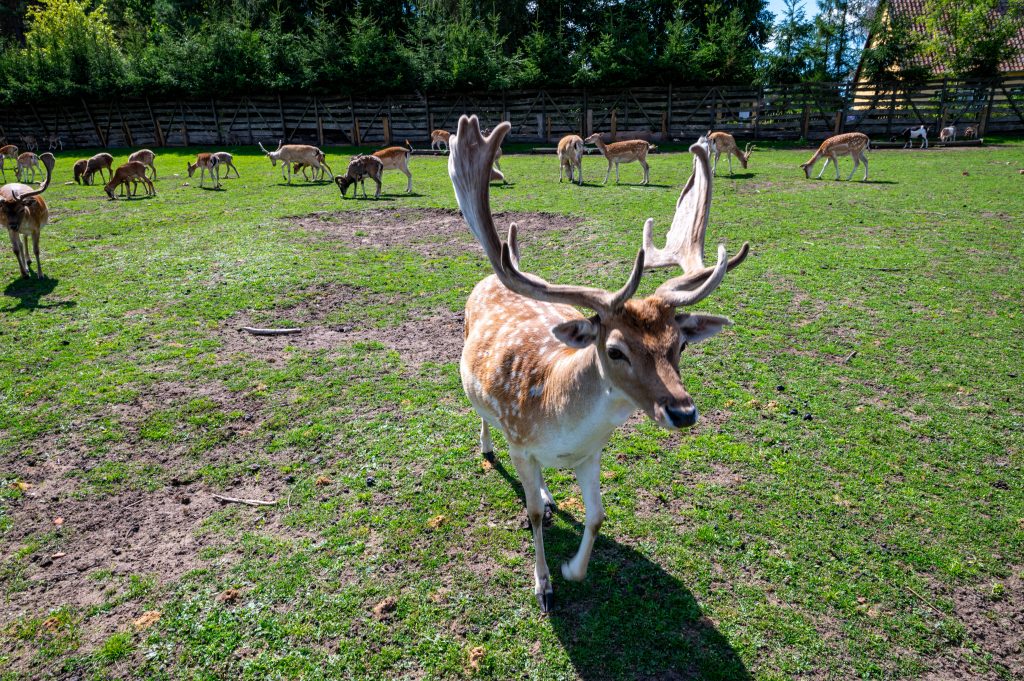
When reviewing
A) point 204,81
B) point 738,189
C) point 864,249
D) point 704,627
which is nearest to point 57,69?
point 204,81

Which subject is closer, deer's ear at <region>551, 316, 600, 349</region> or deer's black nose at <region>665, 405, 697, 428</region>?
deer's black nose at <region>665, 405, 697, 428</region>

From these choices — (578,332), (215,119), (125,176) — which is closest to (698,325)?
(578,332)

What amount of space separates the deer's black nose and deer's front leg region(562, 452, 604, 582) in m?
1.02

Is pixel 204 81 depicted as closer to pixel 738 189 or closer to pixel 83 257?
pixel 83 257

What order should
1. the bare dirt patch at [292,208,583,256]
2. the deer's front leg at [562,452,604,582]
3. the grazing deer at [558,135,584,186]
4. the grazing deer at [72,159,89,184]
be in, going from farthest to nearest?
the grazing deer at [72,159,89,184], the grazing deer at [558,135,584,186], the bare dirt patch at [292,208,583,256], the deer's front leg at [562,452,604,582]

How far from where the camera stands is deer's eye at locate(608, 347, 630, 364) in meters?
2.97

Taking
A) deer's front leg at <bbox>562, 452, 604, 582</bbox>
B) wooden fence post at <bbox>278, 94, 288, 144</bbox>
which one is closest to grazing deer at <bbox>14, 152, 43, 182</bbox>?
wooden fence post at <bbox>278, 94, 288, 144</bbox>

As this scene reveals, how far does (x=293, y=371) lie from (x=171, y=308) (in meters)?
3.18

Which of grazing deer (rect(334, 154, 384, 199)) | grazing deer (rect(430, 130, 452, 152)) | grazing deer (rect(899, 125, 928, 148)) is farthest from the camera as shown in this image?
grazing deer (rect(430, 130, 452, 152))

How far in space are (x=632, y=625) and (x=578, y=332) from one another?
6.16ft

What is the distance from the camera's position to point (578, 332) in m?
3.20

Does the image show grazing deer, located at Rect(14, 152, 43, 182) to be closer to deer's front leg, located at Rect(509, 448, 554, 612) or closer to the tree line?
the tree line

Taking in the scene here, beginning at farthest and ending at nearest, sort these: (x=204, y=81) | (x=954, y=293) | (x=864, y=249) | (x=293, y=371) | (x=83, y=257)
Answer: (x=204, y=81) → (x=83, y=257) → (x=864, y=249) → (x=954, y=293) → (x=293, y=371)

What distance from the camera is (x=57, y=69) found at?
108ft
